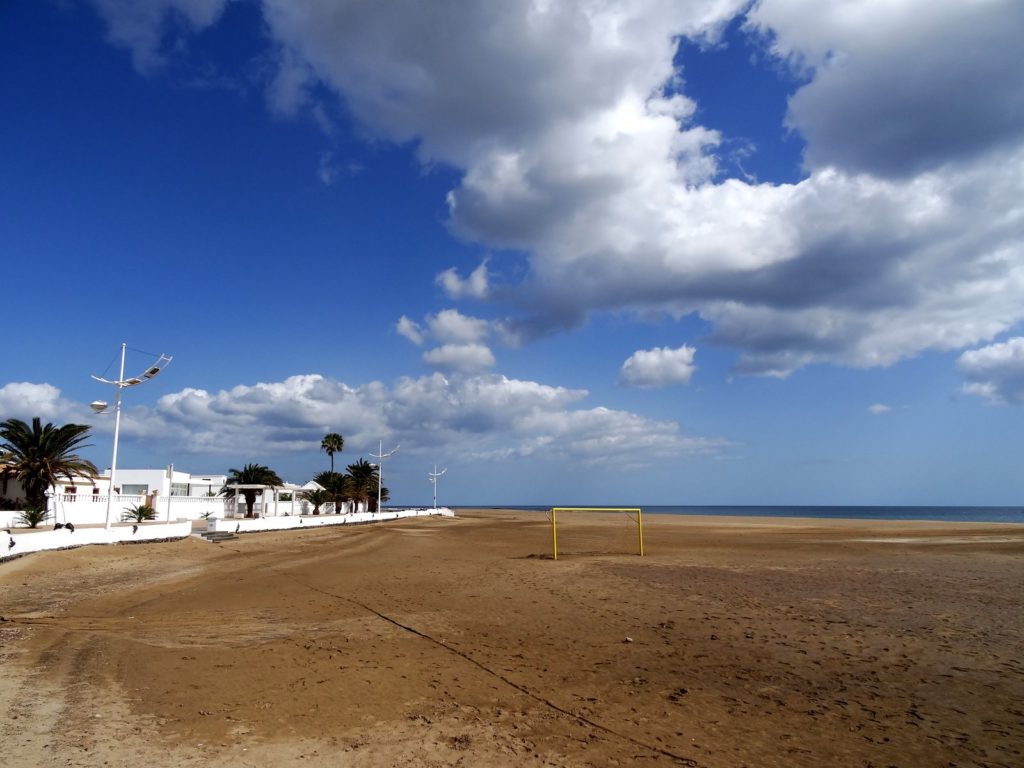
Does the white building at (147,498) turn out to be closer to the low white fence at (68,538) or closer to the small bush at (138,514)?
the small bush at (138,514)

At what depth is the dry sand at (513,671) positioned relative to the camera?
21.1 feet

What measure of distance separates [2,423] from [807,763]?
40.8m

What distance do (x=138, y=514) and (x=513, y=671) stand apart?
142ft

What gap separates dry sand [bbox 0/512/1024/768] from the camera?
21.1 ft

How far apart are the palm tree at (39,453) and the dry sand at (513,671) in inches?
755

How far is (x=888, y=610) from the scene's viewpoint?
14.0 m

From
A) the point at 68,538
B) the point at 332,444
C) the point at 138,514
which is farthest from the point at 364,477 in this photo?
the point at 68,538

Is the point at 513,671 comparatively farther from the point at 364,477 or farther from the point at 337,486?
the point at 364,477

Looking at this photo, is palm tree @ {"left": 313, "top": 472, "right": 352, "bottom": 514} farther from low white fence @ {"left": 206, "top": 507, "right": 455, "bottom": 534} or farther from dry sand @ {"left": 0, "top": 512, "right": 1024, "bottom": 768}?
dry sand @ {"left": 0, "top": 512, "right": 1024, "bottom": 768}

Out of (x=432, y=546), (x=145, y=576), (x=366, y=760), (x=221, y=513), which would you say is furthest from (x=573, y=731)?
(x=221, y=513)

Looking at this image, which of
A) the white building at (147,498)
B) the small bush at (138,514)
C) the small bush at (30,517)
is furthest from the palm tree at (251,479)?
the small bush at (30,517)

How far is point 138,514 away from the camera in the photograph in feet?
144

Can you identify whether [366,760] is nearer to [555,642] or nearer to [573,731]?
[573,731]

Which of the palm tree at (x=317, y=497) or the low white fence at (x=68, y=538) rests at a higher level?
the palm tree at (x=317, y=497)
